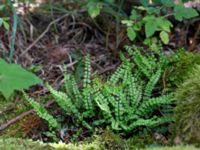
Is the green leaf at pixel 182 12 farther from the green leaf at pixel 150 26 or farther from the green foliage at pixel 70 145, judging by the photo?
the green foliage at pixel 70 145

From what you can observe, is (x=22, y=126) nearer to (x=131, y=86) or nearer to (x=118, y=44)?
(x=131, y=86)

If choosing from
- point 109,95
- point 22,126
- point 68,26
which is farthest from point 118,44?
point 22,126

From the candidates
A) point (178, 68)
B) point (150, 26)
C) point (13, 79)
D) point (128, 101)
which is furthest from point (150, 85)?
point (13, 79)

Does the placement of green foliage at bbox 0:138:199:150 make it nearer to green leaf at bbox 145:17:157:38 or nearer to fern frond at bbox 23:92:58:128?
fern frond at bbox 23:92:58:128

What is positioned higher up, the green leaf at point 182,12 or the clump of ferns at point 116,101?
the green leaf at point 182,12

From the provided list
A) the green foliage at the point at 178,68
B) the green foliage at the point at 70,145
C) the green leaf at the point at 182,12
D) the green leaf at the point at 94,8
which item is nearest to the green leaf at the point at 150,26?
the green leaf at the point at 182,12
